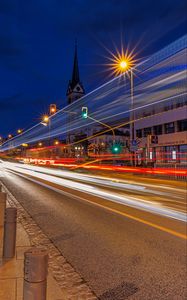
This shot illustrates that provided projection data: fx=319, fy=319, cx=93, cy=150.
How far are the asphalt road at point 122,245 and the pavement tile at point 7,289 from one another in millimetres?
1100

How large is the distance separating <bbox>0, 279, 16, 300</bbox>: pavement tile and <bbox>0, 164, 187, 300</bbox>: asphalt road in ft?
3.61

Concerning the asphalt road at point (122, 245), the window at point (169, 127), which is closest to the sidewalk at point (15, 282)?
the asphalt road at point (122, 245)

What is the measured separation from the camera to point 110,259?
18.5 feet

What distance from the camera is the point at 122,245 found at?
6430mm

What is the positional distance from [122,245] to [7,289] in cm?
301

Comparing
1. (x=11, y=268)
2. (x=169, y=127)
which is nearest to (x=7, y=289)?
(x=11, y=268)

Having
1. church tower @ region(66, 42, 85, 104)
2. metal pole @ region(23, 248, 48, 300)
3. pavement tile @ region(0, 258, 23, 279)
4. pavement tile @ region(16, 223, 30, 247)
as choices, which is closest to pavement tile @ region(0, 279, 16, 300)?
pavement tile @ region(0, 258, 23, 279)

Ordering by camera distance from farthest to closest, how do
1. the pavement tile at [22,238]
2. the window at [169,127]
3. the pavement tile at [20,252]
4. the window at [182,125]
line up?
the window at [169,127] < the window at [182,125] < the pavement tile at [22,238] < the pavement tile at [20,252]

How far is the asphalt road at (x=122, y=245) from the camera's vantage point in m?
4.48

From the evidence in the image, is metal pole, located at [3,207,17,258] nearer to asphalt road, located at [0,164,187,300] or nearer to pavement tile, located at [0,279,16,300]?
pavement tile, located at [0,279,16,300]

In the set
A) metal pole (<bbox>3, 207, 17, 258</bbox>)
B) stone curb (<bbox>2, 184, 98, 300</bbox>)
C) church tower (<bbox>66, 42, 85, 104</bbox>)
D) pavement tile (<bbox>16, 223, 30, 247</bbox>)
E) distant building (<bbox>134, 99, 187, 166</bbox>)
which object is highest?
church tower (<bbox>66, 42, 85, 104</bbox>)

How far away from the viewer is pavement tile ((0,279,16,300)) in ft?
12.1

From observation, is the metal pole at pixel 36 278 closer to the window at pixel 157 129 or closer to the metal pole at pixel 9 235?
the metal pole at pixel 9 235

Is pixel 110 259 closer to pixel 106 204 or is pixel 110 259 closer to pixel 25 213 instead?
pixel 25 213
